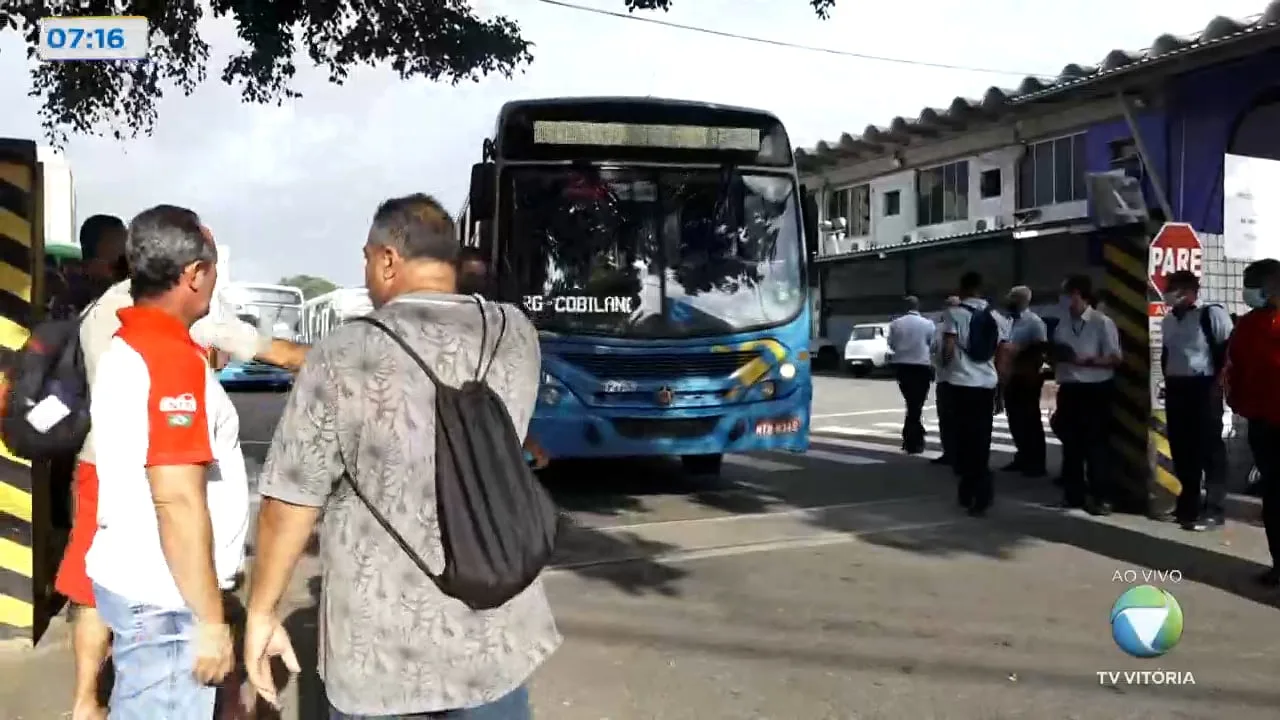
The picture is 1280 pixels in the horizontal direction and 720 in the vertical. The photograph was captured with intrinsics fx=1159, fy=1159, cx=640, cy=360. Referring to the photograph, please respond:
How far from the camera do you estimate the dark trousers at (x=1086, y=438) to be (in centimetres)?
888

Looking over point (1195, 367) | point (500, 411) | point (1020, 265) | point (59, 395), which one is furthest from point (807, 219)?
point (1020, 265)

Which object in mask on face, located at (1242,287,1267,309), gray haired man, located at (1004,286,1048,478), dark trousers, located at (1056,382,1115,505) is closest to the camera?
mask on face, located at (1242,287,1267,309)

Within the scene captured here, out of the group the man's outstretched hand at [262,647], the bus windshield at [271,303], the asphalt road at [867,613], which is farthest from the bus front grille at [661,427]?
the bus windshield at [271,303]

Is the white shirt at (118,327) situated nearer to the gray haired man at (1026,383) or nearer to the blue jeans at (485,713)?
the blue jeans at (485,713)

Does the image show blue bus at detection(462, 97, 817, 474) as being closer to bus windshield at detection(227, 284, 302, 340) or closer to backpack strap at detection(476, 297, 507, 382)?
backpack strap at detection(476, 297, 507, 382)

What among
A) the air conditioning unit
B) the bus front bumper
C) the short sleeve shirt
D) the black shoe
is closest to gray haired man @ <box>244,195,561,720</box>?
the short sleeve shirt

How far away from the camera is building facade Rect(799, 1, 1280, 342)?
17.9 m

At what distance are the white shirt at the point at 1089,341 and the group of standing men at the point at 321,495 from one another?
7.09 metres

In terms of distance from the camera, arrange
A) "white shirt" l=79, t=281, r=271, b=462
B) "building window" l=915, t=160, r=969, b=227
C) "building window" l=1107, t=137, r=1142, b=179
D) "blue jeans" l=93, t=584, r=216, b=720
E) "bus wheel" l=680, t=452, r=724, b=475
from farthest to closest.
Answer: "building window" l=915, t=160, r=969, b=227 < "building window" l=1107, t=137, r=1142, b=179 < "bus wheel" l=680, t=452, r=724, b=475 < "white shirt" l=79, t=281, r=271, b=462 < "blue jeans" l=93, t=584, r=216, b=720

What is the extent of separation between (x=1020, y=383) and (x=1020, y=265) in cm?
1900

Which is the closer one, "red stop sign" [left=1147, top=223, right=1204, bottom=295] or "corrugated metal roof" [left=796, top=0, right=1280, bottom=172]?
"red stop sign" [left=1147, top=223, right=1204, bottom=295]

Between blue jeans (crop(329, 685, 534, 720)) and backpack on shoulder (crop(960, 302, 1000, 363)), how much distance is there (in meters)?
6.83

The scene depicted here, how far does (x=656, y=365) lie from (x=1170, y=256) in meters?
3.98
